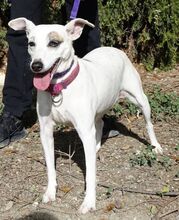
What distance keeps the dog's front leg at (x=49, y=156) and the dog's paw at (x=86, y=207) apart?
282mm

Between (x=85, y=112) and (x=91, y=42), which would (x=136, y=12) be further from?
(x=85, y=112)

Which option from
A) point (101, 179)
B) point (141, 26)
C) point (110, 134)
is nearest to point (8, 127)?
point (110, 134)

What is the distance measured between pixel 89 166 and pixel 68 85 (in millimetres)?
606

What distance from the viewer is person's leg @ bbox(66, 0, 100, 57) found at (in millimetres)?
5027

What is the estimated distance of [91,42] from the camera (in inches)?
202

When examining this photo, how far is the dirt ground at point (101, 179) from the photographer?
13.1ft

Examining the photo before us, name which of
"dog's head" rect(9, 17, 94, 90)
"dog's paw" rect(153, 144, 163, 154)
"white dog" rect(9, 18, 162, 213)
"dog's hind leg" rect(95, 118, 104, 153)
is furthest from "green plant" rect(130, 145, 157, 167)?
"dog's head" rect(9, 17, 94, 90)

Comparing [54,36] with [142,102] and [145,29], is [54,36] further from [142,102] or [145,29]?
[145,29]

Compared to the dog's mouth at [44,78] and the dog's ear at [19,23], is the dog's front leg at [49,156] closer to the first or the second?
the dog's mouth at [44,78]

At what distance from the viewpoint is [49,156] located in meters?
4.17

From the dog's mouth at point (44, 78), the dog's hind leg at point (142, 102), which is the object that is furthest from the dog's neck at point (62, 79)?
the dog's hind leg at point (142, 102)

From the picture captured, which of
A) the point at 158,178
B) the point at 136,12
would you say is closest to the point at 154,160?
the point at 158,178

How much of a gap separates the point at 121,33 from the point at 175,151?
2.68m

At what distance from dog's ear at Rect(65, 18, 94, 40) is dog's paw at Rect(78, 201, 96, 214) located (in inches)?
47.9
